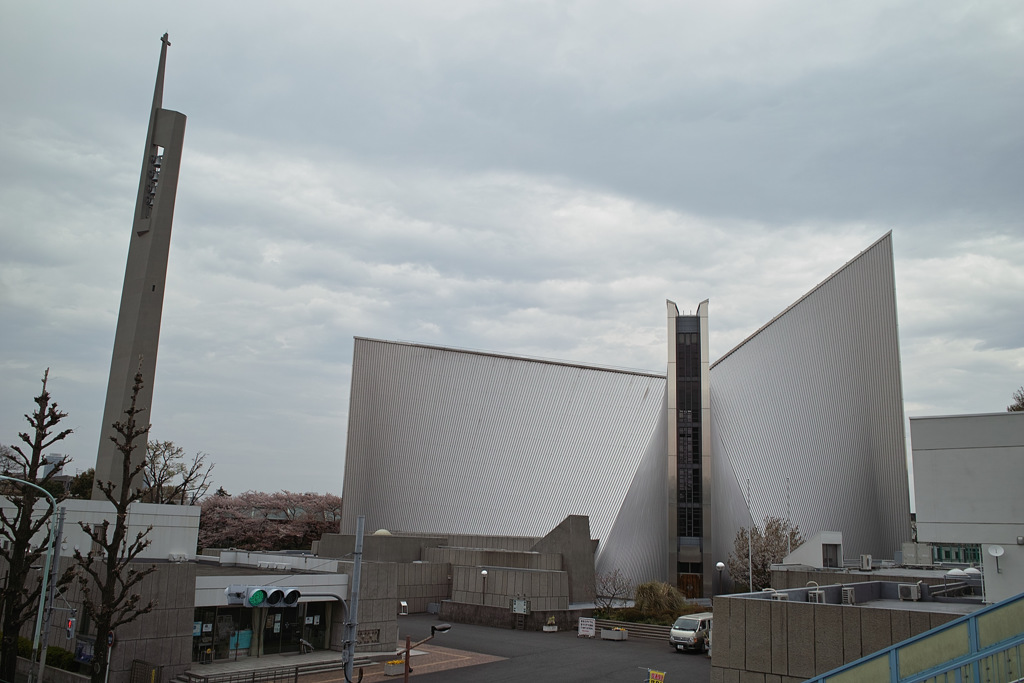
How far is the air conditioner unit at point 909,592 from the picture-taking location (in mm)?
14312

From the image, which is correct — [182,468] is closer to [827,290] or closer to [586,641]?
[586,641]

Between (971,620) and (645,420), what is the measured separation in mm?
30747

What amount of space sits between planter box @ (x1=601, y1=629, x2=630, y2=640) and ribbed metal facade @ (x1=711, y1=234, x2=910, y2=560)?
12.5m

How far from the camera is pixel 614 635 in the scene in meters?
24.1

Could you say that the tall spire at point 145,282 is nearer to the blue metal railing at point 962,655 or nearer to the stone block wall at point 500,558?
the stone block wall at point 500,558

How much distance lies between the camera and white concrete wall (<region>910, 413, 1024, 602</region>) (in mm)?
10633

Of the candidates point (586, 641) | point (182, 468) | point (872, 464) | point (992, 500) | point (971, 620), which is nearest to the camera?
point (971, 620)

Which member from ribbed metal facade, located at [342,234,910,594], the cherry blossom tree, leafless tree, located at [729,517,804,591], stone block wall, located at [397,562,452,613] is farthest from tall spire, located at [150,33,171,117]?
the cherry blossom tree

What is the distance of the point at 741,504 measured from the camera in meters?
35.4

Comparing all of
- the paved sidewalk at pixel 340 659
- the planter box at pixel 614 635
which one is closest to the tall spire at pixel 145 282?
the paved sidewalk at pixel 340 659

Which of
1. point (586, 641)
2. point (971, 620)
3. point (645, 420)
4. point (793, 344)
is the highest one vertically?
point (793, 344)

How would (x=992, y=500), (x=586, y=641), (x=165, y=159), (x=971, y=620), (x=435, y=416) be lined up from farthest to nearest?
(x=435, y=416), (x=586, y=641), (x=165, y=159), (x=992, y=500), (x=971, y=620)

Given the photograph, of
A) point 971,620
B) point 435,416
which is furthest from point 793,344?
point 971,620

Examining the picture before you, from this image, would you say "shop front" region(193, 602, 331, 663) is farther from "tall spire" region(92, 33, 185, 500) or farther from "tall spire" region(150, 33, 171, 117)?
"tall spire" region(150, 33, 171, 117)
